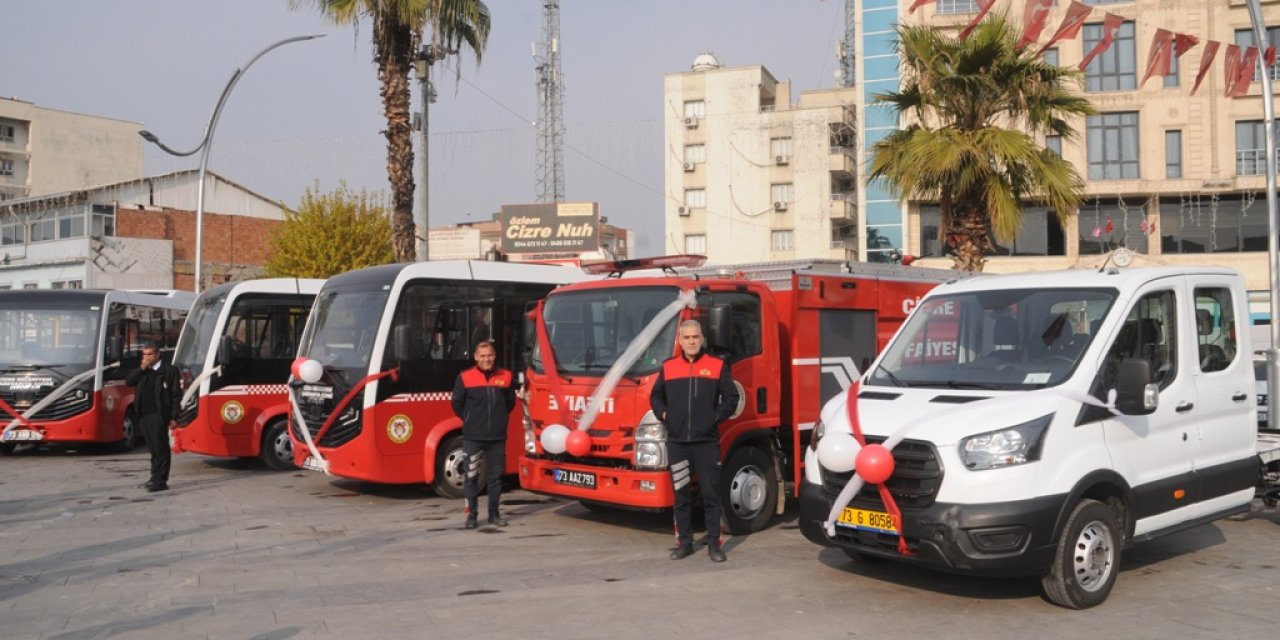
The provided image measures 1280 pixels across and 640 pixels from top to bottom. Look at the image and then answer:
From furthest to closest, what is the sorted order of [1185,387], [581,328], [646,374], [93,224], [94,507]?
[93,224], [94,507], [581,328], [646,374], [1185,387]

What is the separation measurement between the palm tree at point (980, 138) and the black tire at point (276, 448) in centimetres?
1034

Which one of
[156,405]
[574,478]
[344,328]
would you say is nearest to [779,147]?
[344,328]

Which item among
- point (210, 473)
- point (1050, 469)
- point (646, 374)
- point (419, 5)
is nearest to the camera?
point (1050, 469)

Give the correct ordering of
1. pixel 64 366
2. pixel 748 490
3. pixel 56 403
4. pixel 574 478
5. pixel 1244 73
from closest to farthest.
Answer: pixel 574 478, pixel 748 490, pixel 1244 73, pixel 56 403, pixel 64 366

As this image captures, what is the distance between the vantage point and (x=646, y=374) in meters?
9.44

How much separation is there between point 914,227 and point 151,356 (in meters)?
30.0

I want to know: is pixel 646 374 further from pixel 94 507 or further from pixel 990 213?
pixel 990 213

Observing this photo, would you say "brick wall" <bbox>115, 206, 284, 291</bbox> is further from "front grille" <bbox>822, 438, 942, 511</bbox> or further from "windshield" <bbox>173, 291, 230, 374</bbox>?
"front grille" <bbox>822, 438, 942, 511</bbox>

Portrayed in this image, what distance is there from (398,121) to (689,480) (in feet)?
42.6

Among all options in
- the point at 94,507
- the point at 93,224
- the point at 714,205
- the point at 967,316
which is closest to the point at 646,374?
the point at 967,316

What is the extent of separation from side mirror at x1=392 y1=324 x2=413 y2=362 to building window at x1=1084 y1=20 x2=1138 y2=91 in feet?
103

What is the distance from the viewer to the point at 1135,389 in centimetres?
707

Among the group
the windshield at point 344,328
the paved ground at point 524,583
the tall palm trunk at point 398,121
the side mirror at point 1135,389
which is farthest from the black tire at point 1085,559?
the tall palm trunk at point 398,121

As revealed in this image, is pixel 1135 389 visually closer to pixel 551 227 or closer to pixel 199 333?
pixel 199 333
